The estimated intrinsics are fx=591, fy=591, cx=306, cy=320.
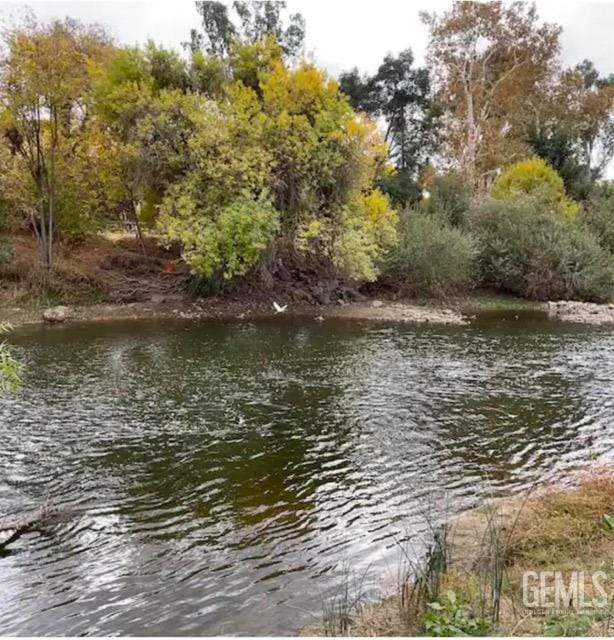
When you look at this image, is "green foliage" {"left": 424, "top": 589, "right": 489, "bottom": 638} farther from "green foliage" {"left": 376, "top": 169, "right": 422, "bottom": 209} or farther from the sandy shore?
"green foliage" {"left": 376, "top": 169, "right": 422, "bottom": 209}

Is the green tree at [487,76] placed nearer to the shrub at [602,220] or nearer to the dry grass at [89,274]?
the shrub at [602,220]

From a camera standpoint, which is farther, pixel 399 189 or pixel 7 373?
pixel 399 189

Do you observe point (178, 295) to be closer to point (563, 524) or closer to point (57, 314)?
point (57, 314)

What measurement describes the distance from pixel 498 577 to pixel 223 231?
1987 cm

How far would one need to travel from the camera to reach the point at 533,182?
123 ft

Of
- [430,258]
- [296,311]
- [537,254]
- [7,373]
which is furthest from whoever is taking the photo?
[537,254]

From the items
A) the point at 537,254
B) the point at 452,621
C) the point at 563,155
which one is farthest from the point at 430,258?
the point at 452,621

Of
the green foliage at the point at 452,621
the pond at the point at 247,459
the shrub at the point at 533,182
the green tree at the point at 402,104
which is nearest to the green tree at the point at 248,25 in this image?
the green tree at the point at 402,104

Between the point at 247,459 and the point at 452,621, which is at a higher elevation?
the point at 452,621

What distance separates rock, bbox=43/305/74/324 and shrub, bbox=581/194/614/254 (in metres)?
27.2

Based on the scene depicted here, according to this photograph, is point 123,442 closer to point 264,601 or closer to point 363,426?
point 363,426

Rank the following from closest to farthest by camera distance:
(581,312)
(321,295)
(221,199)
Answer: (221,199), (581,312), (321,295)

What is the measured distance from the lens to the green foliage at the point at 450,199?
3350 centimetres

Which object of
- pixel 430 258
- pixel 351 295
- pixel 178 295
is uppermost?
pixel 430 258
